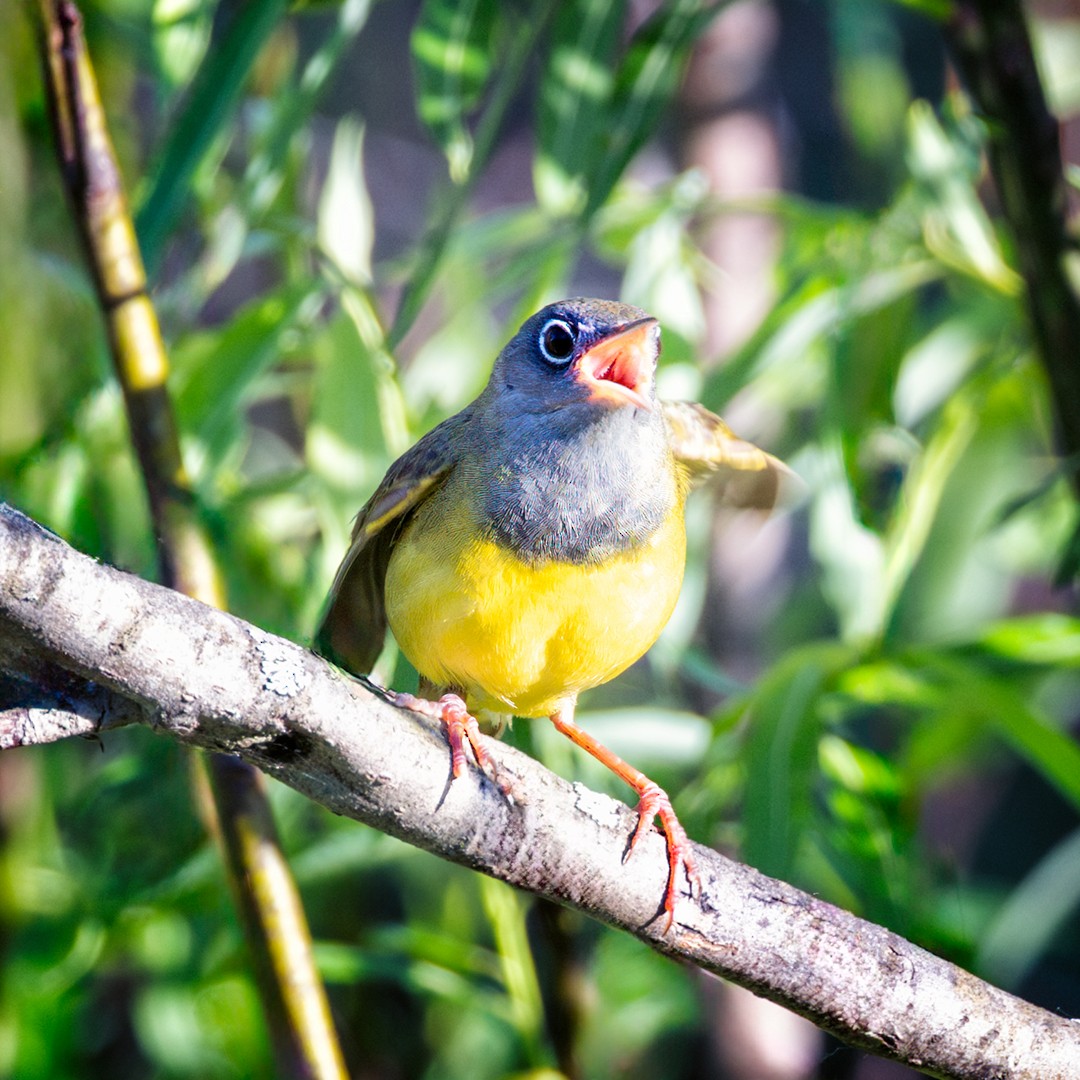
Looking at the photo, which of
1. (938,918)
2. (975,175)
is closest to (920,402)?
(975,175)

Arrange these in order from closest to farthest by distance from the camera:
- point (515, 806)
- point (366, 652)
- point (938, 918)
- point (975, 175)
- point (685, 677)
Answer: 1. point (515, 806)
2. point (366, 652)
3. point (975, 175)
4. point (938, 918)
5. point (685, 677)

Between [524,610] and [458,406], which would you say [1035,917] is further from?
[524,610]

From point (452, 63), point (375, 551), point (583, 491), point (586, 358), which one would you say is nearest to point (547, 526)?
point (583, 491)

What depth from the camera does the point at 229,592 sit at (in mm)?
2070

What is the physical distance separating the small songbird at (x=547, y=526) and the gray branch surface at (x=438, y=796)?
154 mm

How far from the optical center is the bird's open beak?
1540 millimetres

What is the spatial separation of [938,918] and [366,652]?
1.36 m

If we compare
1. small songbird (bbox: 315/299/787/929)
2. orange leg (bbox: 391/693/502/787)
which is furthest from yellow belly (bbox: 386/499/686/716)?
orange leg (bbox: 391/693/502/787)

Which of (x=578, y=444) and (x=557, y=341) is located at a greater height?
(x=557, y=341)

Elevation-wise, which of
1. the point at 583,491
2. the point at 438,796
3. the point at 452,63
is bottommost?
the point at 438,796

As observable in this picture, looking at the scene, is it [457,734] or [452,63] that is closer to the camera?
[457,734]

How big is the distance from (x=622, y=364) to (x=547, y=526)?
10.5 inches

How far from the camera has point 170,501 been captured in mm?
1504

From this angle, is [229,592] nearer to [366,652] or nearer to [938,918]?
[366,652]
